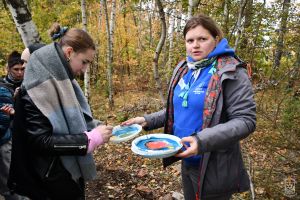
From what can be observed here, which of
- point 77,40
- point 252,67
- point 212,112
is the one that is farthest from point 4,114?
point 252,67

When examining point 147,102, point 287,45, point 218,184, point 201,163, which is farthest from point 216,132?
point 147,102

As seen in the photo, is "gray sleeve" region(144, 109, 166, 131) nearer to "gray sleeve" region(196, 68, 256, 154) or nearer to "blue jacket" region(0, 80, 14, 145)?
"gray sleeve" region(196, 68, 256, 154)

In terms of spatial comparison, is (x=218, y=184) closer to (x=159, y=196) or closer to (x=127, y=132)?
(x=127, y=132)

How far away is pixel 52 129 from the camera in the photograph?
1.92 meters

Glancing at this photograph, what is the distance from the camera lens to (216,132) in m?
1.71

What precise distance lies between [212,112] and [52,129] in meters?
1.21

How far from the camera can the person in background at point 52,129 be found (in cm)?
187

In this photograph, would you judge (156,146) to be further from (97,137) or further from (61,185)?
(61,185)

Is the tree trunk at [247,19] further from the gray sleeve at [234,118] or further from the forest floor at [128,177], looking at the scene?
the gray sleeve at [234,118]

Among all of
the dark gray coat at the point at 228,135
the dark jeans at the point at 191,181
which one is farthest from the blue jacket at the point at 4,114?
the dark gray coat at the point at 228,135

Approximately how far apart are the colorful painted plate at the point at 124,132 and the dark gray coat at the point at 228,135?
2.29ft

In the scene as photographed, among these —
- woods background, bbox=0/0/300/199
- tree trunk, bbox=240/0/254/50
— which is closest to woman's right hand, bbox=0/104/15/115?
woods background, bbox=0/0/300/199

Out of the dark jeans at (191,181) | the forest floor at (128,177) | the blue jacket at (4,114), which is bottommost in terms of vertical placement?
the forest floor at (128,177)

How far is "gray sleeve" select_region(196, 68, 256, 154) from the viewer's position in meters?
1.70
